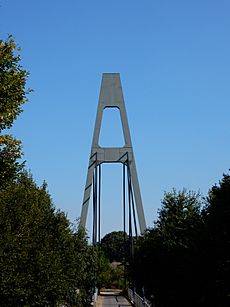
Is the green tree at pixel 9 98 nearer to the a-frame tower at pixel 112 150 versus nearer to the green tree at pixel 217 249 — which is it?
the green tree at pixel 217 249

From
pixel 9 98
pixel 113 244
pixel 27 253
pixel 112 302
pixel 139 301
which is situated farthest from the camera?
pixel 113 244

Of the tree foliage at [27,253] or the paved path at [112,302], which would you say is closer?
the tree foliage at [27,253]

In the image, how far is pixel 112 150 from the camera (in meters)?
54.4

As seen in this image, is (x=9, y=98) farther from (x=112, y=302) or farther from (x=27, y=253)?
(x=112, y=302)

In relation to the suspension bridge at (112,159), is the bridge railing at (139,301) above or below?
below

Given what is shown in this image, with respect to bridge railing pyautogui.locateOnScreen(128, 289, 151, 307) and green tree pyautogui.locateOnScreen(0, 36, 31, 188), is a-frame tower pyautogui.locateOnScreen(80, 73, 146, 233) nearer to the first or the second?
bridge railing pyautogui.locateOnScreen(128, 289, 151, 307)

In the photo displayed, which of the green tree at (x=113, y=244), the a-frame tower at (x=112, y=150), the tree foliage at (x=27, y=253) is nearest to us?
the tree foliage at (x=27, y=253)

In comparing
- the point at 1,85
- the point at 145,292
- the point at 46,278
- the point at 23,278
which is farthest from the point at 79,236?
the point at 1,85

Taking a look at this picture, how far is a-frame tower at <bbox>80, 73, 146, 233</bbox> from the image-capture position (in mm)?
52541

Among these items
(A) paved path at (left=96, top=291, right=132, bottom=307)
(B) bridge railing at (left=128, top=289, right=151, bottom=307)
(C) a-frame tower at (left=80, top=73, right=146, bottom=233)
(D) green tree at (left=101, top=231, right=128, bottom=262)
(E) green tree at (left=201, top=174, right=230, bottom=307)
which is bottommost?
(E) green tree at (left=201, top=174, right=230, bottom=307)

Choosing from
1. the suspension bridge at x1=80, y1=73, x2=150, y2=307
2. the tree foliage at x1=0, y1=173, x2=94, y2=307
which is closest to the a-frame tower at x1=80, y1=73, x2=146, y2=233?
the suspension bridge at x1=80, y1=73, x2=150, y2=307

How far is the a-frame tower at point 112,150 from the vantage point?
52.5 m

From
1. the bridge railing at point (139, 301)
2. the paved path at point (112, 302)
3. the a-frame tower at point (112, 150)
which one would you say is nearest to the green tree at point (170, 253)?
the bridge railing at point (139, 301)

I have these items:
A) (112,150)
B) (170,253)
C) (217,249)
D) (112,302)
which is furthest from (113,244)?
(217,249)
